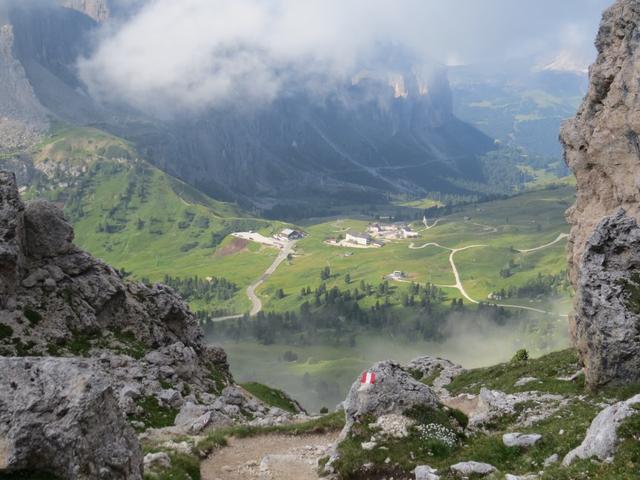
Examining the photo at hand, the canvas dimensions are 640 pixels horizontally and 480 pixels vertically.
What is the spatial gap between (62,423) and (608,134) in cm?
7264

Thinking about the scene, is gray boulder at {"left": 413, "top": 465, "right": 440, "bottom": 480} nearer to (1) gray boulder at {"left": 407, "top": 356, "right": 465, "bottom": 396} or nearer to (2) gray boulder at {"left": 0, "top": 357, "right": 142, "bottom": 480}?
(2) gray boulder at {"left": 0, "top": 357, "right": 142, "bottom": 480}

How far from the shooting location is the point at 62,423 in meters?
19.3

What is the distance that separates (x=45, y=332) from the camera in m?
56.3

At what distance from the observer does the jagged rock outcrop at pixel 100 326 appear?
53.1 meters

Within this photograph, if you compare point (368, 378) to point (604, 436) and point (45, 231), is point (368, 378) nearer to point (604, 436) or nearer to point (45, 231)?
point (604, 436)

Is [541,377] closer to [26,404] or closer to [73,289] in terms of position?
[26,404]

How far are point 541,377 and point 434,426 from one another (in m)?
26.2

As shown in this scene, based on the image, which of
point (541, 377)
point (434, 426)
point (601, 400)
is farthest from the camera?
point (541, 377)

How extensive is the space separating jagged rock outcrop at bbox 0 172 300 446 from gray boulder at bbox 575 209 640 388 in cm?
2984

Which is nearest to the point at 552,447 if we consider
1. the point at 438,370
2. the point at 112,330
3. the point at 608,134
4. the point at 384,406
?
the point at 384,406

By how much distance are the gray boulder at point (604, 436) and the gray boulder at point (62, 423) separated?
17123 mm

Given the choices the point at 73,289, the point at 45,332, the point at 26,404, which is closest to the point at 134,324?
the point at 73,289

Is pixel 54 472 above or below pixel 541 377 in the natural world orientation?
above

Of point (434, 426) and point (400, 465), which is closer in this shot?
point (400, 465)
